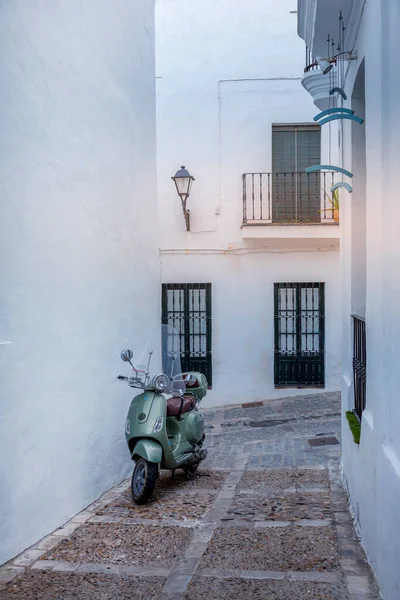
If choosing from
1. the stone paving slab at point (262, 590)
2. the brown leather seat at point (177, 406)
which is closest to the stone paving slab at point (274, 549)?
the stone paving slab at point (262, 590)

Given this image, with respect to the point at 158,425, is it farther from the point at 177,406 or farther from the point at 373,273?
the point at 373,273

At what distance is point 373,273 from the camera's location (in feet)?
14.0

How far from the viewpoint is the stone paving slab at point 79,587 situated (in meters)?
3.68

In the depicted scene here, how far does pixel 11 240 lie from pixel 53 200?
0.75 metres

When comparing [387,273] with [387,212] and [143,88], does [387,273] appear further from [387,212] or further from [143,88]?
[143,88]

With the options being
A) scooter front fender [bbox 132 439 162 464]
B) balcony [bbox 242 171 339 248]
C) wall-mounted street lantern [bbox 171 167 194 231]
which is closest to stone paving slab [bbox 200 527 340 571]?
scooter front fender [bbox 132 439 162 464]

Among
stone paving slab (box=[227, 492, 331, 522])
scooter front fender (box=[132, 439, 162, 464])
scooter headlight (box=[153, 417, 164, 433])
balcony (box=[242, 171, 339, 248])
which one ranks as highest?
balcony (box=[242, 171, 339, 248])

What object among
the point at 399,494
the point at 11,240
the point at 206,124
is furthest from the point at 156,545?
the point at 206,124

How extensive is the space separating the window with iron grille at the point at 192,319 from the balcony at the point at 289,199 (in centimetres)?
146

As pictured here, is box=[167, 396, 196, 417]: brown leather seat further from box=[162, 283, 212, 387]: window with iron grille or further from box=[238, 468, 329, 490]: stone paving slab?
box=[162, 283, 212, 387]: window with iron grille

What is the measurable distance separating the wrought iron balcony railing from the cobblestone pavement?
5990mm

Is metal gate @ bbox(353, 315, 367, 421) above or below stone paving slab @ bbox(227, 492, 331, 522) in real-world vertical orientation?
above

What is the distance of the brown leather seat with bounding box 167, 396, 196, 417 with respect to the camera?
→ 6.36m

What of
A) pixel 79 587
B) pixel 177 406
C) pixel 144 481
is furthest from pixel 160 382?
pixel 79 587
